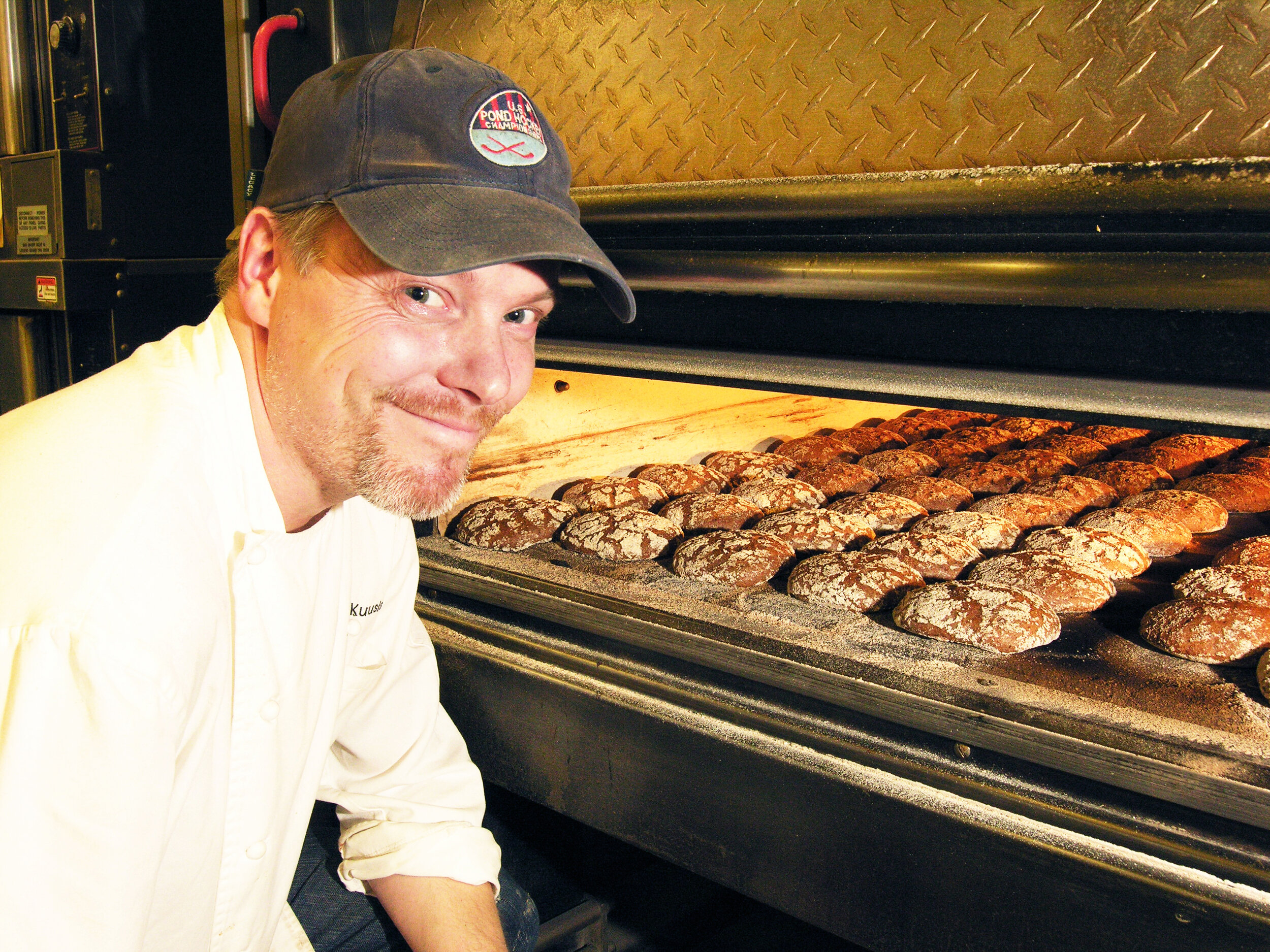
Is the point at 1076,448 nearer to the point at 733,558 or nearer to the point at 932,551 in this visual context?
the point at 932,551

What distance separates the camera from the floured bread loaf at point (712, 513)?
2.52m

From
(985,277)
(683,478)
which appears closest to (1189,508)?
(683,478)

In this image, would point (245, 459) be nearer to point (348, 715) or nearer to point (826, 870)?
point (348, 715)

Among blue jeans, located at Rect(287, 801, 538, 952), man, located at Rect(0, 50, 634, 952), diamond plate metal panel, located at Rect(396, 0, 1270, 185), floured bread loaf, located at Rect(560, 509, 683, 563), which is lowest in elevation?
blue jeans, located at Rect(287, 801, 538, 952)

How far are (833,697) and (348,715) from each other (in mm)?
858

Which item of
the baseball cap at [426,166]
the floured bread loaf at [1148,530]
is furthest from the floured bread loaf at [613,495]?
the baseball cap at [426,166]

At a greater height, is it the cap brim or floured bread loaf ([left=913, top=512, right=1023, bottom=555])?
the cap brim

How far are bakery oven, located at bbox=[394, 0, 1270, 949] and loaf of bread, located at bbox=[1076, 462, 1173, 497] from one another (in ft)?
3.44

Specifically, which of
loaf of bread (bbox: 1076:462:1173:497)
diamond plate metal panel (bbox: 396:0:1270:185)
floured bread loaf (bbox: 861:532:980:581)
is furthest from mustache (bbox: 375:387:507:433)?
loaf of bread (bbox: 1076:462:1173:497)

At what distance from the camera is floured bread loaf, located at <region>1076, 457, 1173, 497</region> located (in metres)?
2.79

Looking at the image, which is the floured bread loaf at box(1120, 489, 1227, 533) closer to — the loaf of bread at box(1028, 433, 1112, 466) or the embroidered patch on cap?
the loaf of bread at box(1028, 433, 1112, 466)

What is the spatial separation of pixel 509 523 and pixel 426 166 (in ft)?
4.62

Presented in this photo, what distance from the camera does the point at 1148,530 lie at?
2348 millimetres

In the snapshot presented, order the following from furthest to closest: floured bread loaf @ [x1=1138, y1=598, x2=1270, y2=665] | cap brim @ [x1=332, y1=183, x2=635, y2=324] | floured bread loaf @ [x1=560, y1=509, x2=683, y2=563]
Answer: floured bread loaf @ [x1=560, y1=509, x2=683, y2=563], floured bread loaf @ [x1=1138, y1=598, x2=1270, y2=665], cap brim @ [x1=332, y1=183, x2=635, y2=324]
